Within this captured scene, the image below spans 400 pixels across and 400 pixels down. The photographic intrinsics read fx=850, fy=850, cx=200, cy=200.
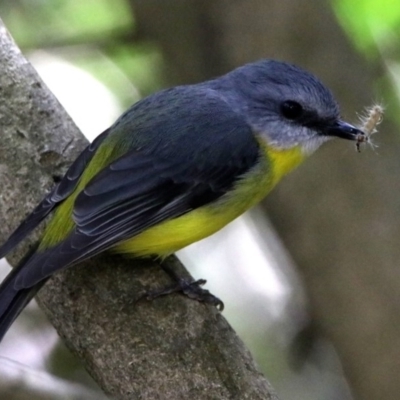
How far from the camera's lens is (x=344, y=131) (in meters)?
3.50

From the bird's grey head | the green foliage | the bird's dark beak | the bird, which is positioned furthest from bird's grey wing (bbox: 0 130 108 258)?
the green foliage

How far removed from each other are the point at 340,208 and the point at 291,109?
3.11 ft

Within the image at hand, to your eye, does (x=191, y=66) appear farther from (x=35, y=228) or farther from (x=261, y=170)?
(x=35, y=228)

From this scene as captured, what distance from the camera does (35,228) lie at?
3254 mm

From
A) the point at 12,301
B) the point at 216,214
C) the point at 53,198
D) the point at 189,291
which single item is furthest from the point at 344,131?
the point at 12,301

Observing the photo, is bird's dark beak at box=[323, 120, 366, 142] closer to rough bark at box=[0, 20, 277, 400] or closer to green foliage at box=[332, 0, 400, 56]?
rough bark at box=[0, 20, 277, 400]

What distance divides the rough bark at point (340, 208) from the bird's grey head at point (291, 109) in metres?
0.83

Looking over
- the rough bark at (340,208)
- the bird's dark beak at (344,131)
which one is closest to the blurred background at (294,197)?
the rough bark at (340,208)

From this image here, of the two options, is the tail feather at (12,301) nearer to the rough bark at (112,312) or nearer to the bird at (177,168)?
the bird at (177,168)

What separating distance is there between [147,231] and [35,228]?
43cm

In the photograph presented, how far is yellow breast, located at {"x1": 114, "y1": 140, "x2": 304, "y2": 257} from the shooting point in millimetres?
3250

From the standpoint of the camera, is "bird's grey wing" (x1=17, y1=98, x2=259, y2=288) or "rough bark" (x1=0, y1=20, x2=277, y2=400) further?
"bird's grey wing" (x1=17, y1=98, x2=259, y2=288)

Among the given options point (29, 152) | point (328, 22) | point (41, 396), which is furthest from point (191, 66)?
point (41, 396)

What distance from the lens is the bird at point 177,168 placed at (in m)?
3.06
